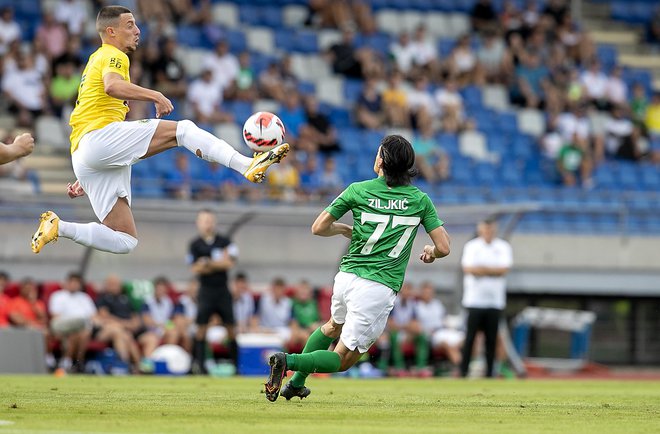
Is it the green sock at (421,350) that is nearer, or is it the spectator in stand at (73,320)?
the spectator in stand at (73,320)

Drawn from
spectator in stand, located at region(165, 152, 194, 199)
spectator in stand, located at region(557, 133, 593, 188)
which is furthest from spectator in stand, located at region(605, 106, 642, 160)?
spectator in stand, located at region(165, 152, 194, 199)

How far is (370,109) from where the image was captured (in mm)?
24812

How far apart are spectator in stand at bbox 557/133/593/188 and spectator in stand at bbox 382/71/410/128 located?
3.48 metres

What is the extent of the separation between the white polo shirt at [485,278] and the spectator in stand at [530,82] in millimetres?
10552

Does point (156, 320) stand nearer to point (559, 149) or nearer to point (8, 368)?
point (8, 368)

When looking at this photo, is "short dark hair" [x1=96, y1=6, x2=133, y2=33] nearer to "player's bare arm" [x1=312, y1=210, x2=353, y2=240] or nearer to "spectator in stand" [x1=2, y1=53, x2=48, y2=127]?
"player's bare arm" [x1=312, y1=210, x2=353, y2=240]

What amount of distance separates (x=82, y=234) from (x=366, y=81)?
15.7 m

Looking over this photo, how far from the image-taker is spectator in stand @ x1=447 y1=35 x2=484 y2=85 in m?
27.1

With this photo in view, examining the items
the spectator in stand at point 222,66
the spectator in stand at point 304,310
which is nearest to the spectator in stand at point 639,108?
the spectator in stand at point 222,66

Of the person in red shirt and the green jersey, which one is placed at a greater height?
the green jersey

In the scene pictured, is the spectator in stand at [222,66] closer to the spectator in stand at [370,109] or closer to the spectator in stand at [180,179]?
the spectator in stand at [180,179]

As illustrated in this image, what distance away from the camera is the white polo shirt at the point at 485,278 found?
56.0 ft

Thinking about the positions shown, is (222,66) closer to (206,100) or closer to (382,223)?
(206,100)

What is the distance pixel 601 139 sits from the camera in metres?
26.9
